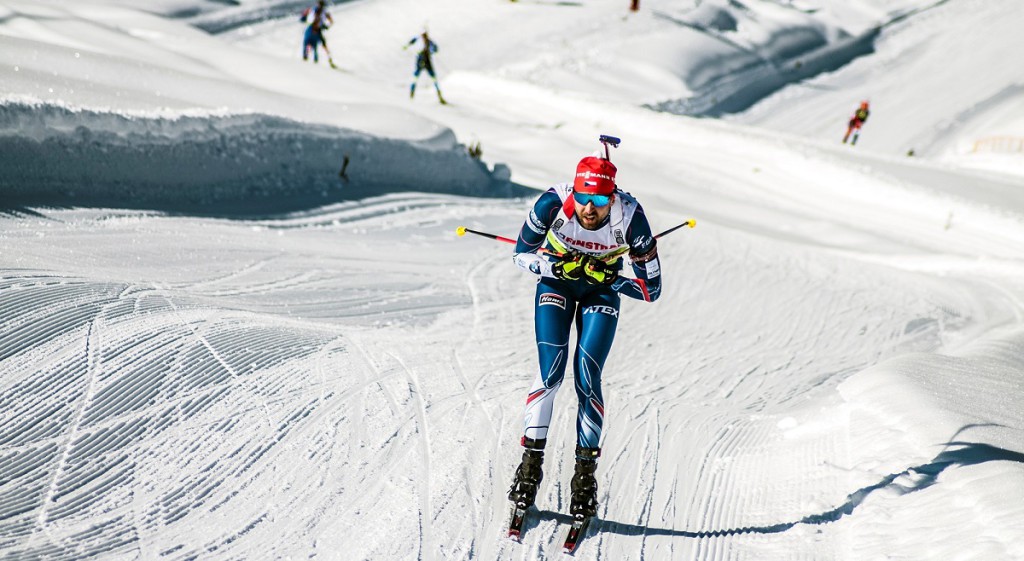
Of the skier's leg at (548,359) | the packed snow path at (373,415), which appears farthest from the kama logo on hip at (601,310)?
the packed snow path at (373,415)

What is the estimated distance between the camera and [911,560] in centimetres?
371

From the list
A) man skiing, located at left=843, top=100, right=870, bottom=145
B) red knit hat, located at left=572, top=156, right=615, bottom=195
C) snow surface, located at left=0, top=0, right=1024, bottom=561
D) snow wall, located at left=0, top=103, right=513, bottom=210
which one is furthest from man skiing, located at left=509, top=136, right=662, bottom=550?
man skiing, located at left=843, top=100, right=870, bottom=145

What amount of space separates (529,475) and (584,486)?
12.3 inches

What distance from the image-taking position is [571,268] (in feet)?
14.4

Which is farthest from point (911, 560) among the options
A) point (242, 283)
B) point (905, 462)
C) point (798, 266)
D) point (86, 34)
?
point (86, 34)

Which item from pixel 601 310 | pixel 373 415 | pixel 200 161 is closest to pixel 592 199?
pixel 601 310

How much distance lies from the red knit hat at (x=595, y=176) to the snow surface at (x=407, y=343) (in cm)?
180

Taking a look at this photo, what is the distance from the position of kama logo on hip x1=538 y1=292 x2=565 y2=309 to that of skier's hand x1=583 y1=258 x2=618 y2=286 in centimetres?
20

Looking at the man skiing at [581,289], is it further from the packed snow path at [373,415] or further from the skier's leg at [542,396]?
the packed snow path at [373,415]

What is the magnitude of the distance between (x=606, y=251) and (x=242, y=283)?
3.67 metres

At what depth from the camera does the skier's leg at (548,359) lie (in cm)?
437

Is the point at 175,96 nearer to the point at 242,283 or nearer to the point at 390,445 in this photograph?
the point at 242,283

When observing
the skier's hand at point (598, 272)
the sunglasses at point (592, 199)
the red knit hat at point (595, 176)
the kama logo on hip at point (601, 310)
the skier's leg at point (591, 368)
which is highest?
the red knit hat at point (595, 176)

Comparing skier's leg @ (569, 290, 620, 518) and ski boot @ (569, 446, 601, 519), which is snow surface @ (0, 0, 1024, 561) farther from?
skier's leg @ (569, 290, 620, 518)
